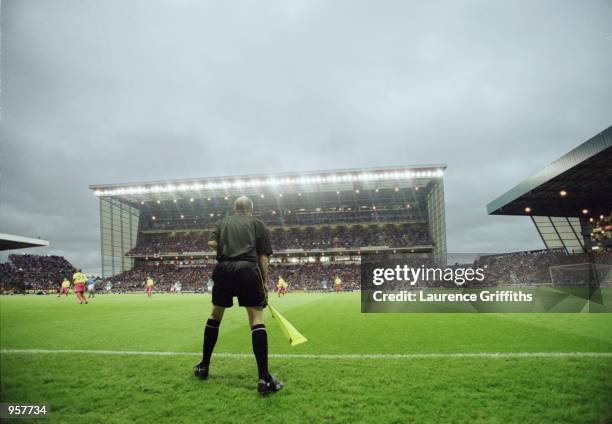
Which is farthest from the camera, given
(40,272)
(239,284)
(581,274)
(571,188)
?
(40,272)

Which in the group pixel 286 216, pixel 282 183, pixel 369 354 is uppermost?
pixel 282 183

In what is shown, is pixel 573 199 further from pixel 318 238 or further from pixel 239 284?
pixel 239 284

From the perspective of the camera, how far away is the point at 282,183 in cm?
4262

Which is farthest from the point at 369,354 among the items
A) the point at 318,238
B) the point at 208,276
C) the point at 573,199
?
the point at 318,238

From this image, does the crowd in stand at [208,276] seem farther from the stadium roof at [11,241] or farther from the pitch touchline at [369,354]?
the pitch touchline at [369,354]

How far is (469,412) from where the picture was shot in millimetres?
2492

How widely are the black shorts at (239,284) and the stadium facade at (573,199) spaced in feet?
68.8

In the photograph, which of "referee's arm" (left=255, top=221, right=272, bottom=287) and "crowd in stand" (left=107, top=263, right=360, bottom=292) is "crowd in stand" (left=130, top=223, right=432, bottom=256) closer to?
"crowd in stand" (left=107, top=263, right=360, bottom=292)

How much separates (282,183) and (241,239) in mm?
39386

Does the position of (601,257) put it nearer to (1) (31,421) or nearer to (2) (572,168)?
(2) (572,168)

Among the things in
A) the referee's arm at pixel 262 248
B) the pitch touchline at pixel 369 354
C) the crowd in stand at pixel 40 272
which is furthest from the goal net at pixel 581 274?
the crowd in stand at pixel 40 272

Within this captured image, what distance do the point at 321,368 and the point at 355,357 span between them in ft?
2.28

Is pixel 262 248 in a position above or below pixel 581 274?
above

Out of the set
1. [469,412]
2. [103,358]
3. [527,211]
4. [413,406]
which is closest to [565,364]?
[469,412]
